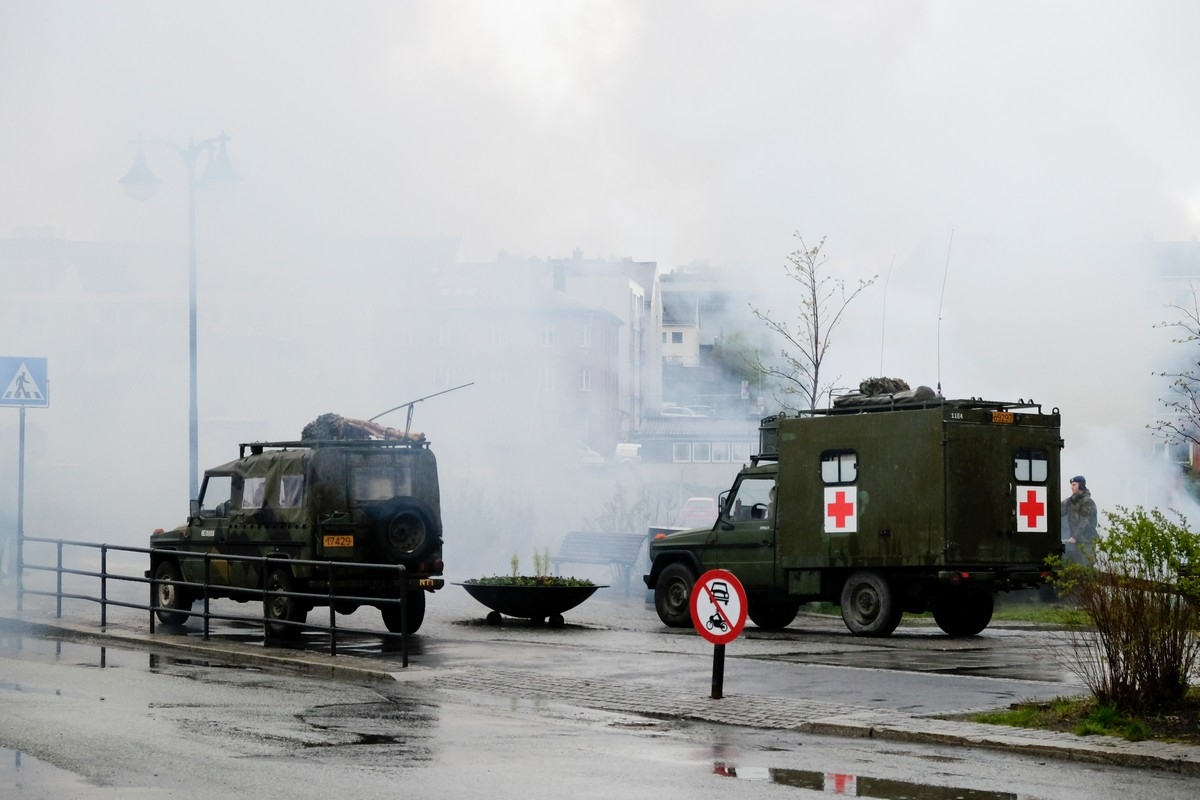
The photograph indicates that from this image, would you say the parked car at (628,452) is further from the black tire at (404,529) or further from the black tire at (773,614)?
the black tire at (404,529)

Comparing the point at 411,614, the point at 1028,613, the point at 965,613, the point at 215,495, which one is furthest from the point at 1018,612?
the point at 215,495

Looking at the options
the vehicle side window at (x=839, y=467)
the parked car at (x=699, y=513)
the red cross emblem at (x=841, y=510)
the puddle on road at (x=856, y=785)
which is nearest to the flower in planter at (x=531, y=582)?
the red cross emblem at (x=841, y=510)

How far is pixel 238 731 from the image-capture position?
1006cm

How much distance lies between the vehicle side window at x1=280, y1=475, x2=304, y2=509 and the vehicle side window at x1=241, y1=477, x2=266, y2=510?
0.31m

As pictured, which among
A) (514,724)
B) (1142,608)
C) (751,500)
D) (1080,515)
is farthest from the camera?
(1080,515)

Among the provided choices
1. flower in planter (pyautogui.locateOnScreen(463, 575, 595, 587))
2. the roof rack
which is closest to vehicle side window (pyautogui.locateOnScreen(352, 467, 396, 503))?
the roof rack

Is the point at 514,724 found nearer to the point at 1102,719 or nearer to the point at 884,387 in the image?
the point at 1102,719

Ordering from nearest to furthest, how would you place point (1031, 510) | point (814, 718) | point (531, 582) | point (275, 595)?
point (814, 718), point (275, 595), point (1031, 510), point (531, 582)

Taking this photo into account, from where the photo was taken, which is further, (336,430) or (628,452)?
(628,452)

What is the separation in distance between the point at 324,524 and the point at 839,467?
5.90 meters

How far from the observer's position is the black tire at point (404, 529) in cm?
1802

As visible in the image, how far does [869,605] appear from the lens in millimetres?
18594

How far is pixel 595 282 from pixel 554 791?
60.4 metres

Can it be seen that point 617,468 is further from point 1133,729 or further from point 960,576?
point 1133,729
